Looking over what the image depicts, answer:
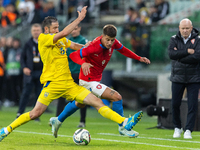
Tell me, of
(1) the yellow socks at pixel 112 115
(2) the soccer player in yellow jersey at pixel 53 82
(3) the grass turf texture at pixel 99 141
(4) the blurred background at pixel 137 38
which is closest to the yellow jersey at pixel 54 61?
(2) the soccer player in yellow jersey at pixel 53 82

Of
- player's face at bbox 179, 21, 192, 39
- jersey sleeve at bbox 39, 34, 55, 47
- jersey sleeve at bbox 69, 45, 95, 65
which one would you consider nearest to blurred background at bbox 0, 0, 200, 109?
player's face at bbox 179, 21, 192, 39

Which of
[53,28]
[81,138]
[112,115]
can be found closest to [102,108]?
[112,115]

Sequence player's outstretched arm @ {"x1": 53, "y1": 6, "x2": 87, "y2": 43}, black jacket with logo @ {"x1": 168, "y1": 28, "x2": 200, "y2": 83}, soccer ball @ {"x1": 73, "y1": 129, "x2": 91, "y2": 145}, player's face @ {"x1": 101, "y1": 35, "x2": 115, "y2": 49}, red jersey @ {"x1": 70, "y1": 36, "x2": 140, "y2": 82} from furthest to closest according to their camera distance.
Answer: black jacket with logo @ {"x1": 168, "y1": 28, "x2": 200, "y2": 83} < red jersey @ {"x1": 70, "y1": 36, "x2": 140, "y2": 82} < player's face @ {"x1": 101, "y1": 35, "x2": 115, "y2": 49} < soccer ball @ {"x1": 73, "y1": 129, "x2": 91, "y2": 145} < player's outstretched arm @ {"x1": 53, "y1": 6, "x2": 87, "y2": 43}

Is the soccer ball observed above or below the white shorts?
below

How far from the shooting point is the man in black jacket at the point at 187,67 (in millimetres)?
8023

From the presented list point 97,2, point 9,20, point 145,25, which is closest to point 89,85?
point 145,25

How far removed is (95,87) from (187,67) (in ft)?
6.07

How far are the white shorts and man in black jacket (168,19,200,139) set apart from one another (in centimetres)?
155

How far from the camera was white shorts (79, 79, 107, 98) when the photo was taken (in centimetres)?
738

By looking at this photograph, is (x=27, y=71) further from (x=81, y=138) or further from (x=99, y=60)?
(x=81, y=138)

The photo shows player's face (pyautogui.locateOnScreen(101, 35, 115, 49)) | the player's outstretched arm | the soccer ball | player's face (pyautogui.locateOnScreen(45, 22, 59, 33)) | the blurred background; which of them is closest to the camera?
the player's outstretched arm

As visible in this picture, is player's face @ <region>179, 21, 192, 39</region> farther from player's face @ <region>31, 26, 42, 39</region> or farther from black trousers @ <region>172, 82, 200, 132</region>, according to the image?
player's face @ <region>31, 26, 42, 39</region>

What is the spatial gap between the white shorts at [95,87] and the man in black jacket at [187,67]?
1547mm

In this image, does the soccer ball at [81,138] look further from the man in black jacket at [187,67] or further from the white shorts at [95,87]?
the man in black jacket at [187,67]
